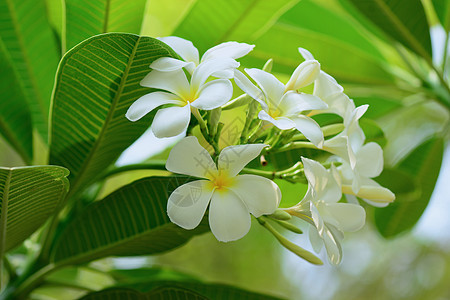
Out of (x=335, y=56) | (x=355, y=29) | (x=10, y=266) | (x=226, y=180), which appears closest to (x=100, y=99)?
(x=226, y=180)

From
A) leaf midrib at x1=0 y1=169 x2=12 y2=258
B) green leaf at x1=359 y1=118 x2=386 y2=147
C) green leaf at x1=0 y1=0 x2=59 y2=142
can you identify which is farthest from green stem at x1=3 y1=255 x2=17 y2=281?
green leaf at x1=359 y1=118 x2=386 y2=147

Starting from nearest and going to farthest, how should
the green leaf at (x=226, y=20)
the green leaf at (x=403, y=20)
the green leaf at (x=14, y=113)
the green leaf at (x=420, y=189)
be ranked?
1. the green leaf at (x=14, y=113)
2. the green leaf at (x=226, y=20)
3. the green leaf at (x=403, y=20)
4. the green leaf at (x=420, y=189)

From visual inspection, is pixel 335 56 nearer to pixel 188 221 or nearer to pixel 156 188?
pixel 156 188

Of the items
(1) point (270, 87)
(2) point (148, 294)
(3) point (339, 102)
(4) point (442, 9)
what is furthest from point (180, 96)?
(4) point (442, 9)

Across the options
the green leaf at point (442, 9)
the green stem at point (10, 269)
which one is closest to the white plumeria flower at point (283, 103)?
the green stem at point (10, 269)

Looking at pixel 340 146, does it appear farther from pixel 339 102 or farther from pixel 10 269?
pixel 10 269

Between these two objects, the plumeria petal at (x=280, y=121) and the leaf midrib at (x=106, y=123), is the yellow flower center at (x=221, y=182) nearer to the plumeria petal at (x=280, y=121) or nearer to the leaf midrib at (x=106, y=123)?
the plumeria petal at (x=280, y=121)

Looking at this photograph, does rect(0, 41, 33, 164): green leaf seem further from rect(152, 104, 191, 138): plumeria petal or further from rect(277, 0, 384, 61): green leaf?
rect(277, 0, 384, 61): green leaf
